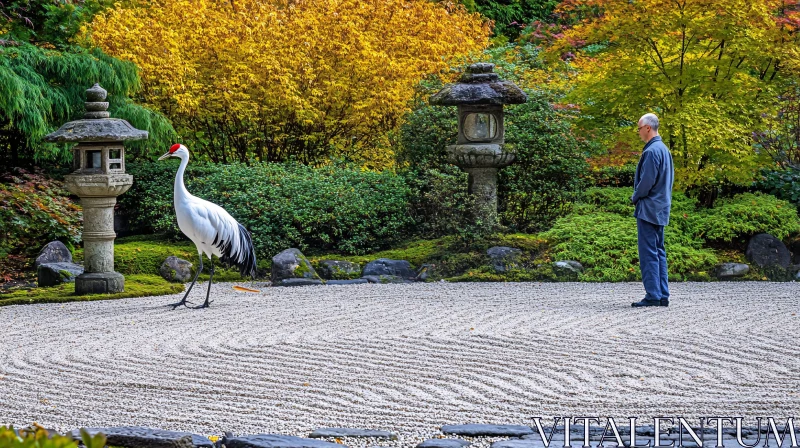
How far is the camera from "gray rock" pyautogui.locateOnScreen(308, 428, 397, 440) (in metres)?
4.33

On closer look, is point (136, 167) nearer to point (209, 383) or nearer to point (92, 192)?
point (92, 192)

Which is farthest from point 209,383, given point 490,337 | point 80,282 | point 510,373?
point 80,282

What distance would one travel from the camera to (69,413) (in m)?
4.88

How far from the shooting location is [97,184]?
9477mm

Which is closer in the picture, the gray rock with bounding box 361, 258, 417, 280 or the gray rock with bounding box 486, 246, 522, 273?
the gray rock with bounding box 486, 246, 522, 273

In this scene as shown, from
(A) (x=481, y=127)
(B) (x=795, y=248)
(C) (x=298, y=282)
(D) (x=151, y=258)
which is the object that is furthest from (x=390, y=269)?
(B) (x=795, y=248)

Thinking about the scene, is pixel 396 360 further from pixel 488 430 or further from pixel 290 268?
pixel 290 268

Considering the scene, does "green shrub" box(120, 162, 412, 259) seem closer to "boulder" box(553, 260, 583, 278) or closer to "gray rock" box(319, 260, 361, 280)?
"gray rock" box(319, 260, 361, 280)

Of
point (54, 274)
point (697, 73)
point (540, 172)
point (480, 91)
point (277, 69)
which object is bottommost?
point (54, 274)

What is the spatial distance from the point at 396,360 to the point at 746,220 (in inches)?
247

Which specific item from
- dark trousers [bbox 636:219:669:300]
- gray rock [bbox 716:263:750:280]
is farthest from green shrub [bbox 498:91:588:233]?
dark trousers [bbox 636:219:669:300]

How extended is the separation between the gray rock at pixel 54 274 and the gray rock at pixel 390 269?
2885 mm

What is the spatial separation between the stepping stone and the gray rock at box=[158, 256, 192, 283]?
6804mm

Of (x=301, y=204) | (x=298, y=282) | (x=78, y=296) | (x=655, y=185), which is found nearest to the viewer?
(x=655, y=185)
